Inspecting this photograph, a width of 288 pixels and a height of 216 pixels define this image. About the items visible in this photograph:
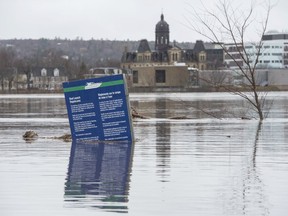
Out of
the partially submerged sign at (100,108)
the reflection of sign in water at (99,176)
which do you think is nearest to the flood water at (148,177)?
the reflection of sign in water at (99,176)

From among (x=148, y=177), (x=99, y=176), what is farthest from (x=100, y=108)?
(x=148, y=177)

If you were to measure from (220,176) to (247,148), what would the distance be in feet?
18.9

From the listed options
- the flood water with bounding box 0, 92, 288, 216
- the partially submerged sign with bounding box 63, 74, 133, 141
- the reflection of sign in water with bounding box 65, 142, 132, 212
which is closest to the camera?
the flood water with bounding box 0, 92, 288, 216

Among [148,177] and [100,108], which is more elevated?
[100,108]

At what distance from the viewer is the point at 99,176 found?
13.8 meters

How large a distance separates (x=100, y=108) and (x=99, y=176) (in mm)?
6702

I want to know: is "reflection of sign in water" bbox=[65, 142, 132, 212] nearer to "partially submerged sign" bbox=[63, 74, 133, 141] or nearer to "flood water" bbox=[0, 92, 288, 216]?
"flood water" bbox=[0, 92, 288, 216]

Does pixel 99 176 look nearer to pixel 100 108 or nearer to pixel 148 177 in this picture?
pixel 148 177

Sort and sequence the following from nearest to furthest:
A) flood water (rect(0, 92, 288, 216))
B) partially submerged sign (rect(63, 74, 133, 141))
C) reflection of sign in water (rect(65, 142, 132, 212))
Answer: flood water (rect(0, 92, 288, 216))
reflection of sign in water (rect(65, 142, 132, 212))
partially submerged sign (rect(63, 74, 133, 141))

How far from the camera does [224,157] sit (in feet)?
56.1

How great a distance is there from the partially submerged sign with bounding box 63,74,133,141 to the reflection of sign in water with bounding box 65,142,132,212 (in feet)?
1.78

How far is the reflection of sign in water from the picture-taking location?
11132 mm

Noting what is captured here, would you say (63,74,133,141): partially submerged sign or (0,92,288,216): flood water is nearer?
(0,92,288,216): flood water

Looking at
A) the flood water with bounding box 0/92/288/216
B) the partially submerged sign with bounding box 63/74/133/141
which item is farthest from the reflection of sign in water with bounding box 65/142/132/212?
the partially submerged sign with bounding box 63/74/133/141
